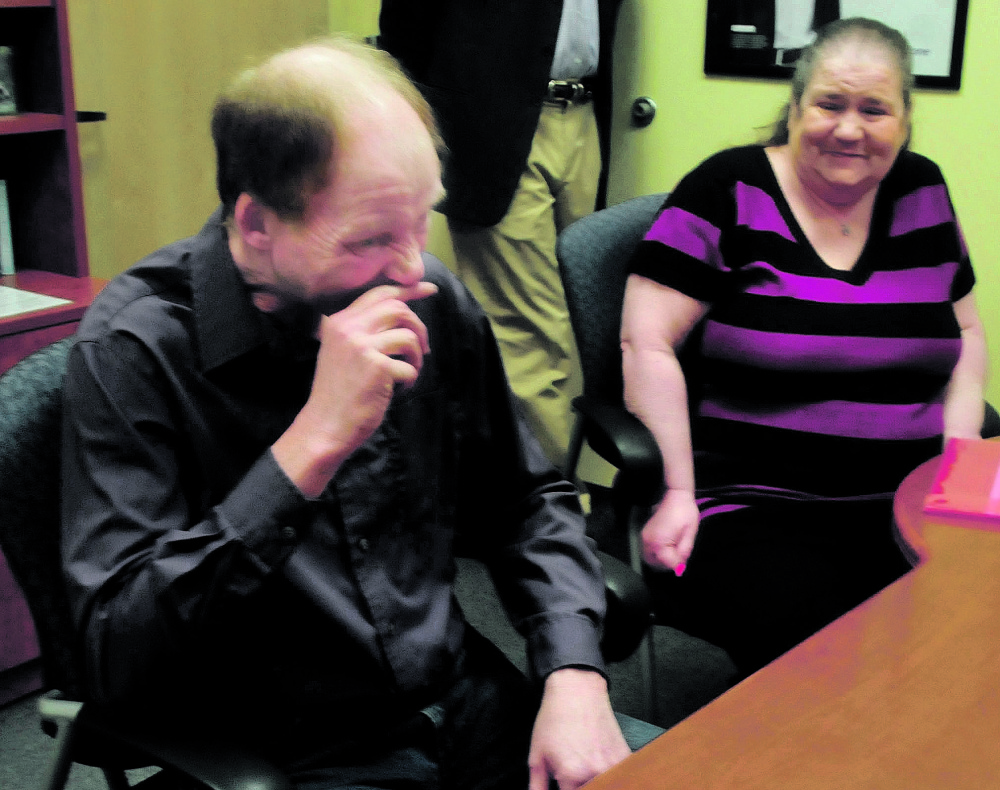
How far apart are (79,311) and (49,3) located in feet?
1.98

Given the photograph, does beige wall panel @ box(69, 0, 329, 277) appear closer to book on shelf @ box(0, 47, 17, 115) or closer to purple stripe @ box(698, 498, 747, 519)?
book on shelf @ box(0, 47, 17, 115)

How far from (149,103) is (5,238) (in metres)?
0.86

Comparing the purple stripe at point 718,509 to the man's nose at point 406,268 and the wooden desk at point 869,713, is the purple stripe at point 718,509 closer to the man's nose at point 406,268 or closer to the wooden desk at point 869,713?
the wooden desk at point 869,713

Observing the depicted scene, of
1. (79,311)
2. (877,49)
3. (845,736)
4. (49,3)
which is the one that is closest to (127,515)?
(845,736)

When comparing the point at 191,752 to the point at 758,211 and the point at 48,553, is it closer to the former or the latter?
the point at 48,553

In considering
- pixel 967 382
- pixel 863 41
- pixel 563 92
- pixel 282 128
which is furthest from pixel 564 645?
pixel 563 92

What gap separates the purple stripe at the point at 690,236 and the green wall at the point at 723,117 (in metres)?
0.83

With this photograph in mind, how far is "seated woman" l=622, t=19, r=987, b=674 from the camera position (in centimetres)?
163

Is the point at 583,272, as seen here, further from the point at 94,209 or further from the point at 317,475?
Result: the point at 94,209

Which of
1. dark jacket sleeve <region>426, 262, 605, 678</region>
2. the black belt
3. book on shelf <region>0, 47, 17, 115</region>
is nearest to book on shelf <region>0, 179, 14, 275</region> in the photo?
book on shelf <region>0, 47, 17, 115</region>

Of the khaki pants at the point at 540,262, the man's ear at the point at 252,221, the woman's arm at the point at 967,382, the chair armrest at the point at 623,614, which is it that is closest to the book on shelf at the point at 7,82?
the khaki pants at the point at 540,262

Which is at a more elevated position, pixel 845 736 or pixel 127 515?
pixel 127 515

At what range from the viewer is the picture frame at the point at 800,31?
230cm

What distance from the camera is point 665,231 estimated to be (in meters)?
1.71
